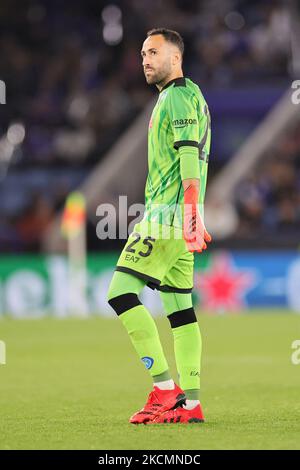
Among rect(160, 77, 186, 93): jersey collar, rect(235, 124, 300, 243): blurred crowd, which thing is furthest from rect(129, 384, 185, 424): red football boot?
rect(235, 124, 300, 243): blurred crowd

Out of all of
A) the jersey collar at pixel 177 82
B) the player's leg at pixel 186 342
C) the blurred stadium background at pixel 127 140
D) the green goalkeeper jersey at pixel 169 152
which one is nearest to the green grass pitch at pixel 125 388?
the player's leg at pixel 186 342

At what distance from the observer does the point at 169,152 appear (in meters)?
7.20

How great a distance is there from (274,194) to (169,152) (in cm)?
1519

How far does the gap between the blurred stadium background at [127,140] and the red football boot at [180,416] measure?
11.4 metres

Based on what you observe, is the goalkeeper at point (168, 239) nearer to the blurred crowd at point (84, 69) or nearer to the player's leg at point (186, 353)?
the player's leg at point (186, 353)

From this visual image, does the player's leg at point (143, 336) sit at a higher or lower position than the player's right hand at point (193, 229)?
lower

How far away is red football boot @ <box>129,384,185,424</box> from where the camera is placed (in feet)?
23.4

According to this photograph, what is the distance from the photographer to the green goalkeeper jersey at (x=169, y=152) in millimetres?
7090

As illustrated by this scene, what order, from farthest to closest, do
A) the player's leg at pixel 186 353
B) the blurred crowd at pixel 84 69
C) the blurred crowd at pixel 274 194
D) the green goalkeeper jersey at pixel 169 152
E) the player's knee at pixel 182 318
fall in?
the blurred crowd at pixel 84 69, the blurred crowd at pixel 274 194, the player's knee at pixel 182 318, the player's leg at pixel 186 353, the green goalkeeper jersey at pixel 169 152

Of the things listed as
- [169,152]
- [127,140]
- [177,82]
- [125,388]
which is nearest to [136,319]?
[169,152]

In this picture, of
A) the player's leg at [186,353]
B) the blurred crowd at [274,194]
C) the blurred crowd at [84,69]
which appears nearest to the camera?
the player's leg at [186,353]
